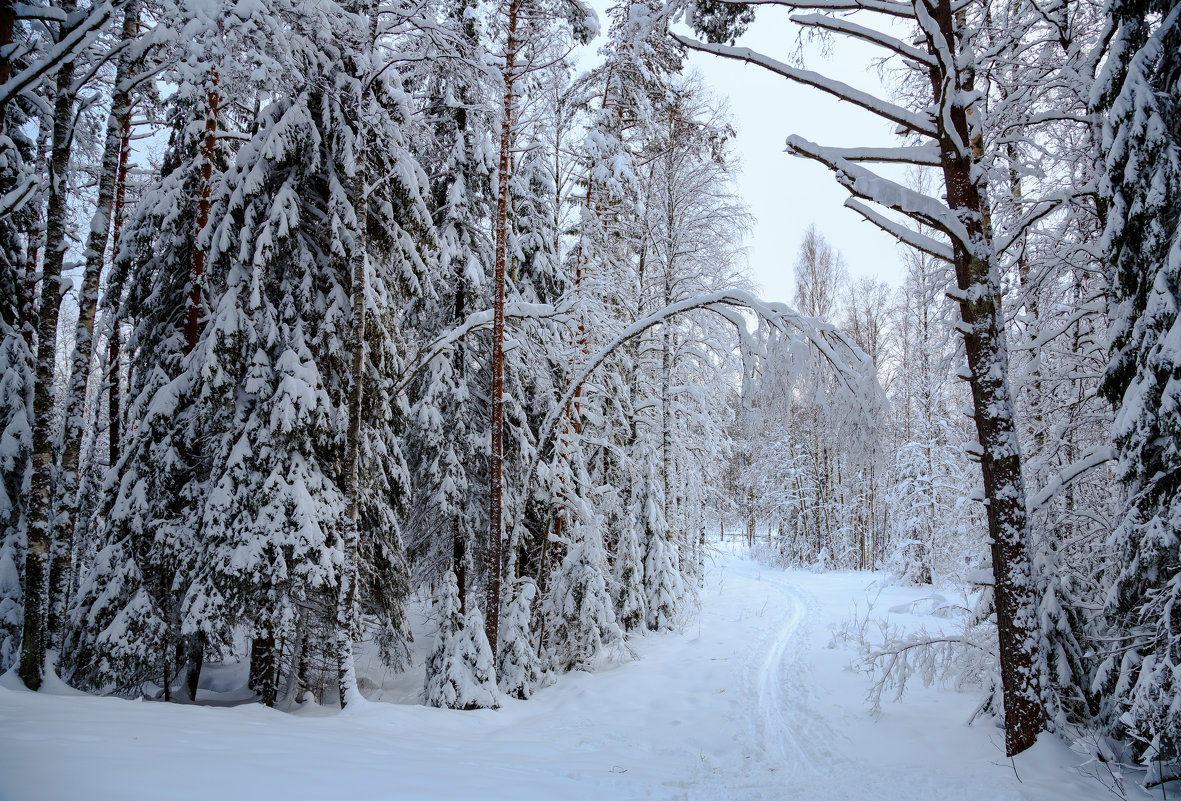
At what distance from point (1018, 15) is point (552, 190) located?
8234 millimetres

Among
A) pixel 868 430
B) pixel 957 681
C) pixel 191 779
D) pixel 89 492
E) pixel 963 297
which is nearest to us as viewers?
pixel 191 779

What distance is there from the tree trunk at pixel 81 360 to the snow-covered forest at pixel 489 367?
0.18 ft

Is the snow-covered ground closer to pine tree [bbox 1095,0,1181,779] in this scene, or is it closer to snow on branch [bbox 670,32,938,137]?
pine tree [bbox 1095,0,1181,779]

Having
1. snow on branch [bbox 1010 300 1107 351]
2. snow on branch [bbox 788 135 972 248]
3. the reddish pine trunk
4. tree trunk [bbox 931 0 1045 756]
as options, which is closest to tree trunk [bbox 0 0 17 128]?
the reddish pine trunk

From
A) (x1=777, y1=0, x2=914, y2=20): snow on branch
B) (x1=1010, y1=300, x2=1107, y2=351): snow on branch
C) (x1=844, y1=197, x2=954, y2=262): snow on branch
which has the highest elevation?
(x1=777, y1=0, x2=914, y2=20): snow on branch

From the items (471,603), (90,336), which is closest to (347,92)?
(90,336)

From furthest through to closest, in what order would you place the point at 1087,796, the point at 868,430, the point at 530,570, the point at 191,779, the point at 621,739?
the point at 530,570
the point at 621,739
the point at 868,430
the point at 1087,796
the point at 191,779

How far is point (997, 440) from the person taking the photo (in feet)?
16.8

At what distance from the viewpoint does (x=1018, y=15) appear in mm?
7023

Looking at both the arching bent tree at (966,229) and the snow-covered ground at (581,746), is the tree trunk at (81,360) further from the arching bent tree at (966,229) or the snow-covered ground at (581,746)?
the arching bent tree at (966,229)

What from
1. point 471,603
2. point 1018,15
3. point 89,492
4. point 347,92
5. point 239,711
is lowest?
point 239,711

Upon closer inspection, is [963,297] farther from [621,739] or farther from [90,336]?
[90,336]

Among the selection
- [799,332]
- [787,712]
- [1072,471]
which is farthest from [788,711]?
[799,332]

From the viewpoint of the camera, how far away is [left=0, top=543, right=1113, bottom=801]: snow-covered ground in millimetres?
3084
